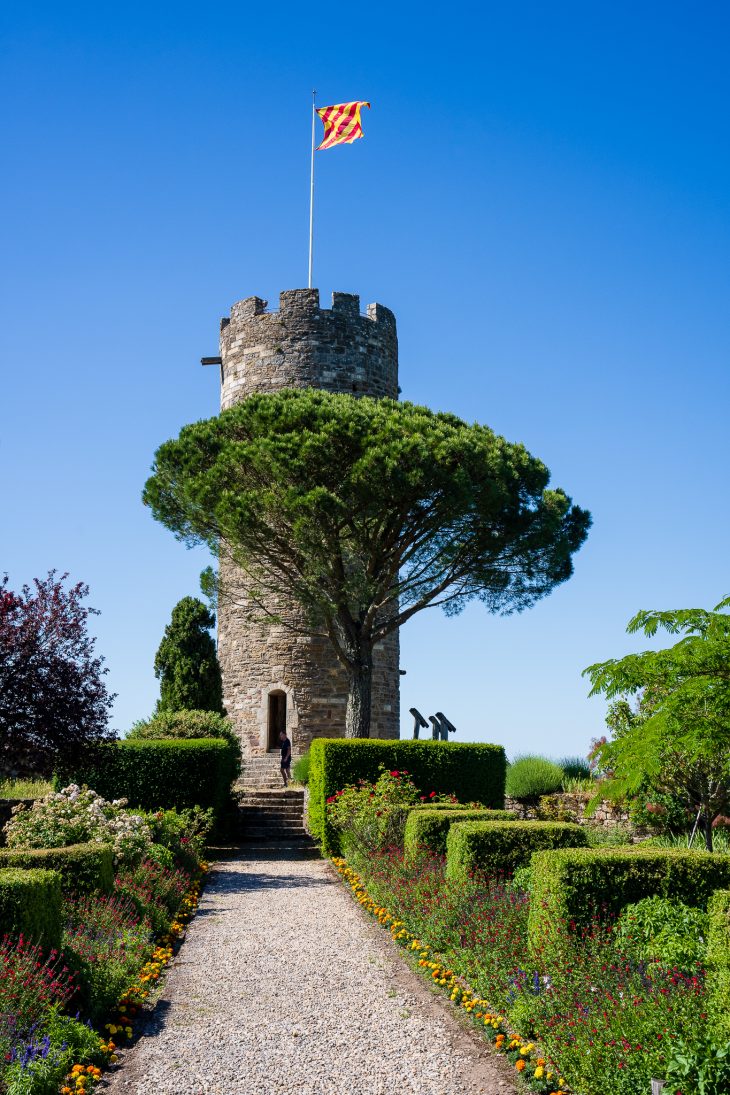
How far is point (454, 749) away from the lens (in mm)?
17500

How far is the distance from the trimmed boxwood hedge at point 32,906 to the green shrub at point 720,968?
4.32 meters

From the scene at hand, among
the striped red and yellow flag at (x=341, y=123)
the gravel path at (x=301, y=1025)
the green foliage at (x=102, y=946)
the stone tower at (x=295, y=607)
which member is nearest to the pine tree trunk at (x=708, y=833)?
the gravel path at (x=301, y=1025)

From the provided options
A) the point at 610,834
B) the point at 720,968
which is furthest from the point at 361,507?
the point at 720,968

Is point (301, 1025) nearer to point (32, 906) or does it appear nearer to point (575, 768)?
point (32, 906)

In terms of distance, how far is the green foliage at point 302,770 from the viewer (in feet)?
68.2

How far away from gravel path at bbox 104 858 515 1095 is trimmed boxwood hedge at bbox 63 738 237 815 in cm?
637

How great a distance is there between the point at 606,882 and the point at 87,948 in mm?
3941

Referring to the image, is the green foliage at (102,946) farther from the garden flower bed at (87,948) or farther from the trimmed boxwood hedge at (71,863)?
the trimmed boxwood hedge at (71,863)

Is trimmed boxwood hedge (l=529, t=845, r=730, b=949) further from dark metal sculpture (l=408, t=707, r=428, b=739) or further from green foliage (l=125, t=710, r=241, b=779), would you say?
dark metal sculpture (l=408, t=707, r=428, b=739)

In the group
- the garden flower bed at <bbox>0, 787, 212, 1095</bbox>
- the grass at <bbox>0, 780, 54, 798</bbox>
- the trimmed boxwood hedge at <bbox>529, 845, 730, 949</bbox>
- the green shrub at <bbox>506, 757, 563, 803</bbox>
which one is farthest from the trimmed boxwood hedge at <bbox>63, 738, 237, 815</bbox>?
the trimmed boxwood hedge at <bbox>529, 845, 730, 949</bbox>

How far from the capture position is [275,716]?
23.7 metres

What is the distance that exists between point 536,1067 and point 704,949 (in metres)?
1.63

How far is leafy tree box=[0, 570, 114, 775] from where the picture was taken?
13.3 metres

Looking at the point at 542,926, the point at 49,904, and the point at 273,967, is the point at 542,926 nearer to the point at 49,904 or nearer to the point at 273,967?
the point at 273,967
